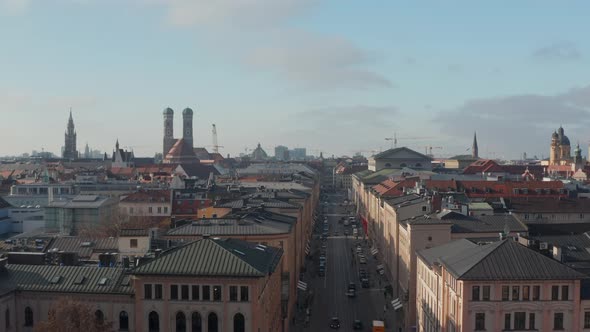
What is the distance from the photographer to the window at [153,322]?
54781 millimetres

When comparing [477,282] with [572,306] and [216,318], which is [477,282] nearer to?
[572,306]

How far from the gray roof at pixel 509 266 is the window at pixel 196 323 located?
70.1 ft

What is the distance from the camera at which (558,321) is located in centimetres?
5766

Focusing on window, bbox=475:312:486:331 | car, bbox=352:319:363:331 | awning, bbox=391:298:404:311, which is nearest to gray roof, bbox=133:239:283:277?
window, bbox=475:312:486:331

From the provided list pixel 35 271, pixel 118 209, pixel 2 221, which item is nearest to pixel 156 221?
pixel 118 209

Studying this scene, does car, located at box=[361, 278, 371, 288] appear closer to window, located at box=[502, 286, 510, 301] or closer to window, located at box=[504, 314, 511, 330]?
window, located at box=[504, 314, 511, 330]

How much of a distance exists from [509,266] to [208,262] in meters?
25.0

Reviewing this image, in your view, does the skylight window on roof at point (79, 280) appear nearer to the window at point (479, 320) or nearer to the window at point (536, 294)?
the window at point (479, 320)

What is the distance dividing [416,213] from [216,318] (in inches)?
2058

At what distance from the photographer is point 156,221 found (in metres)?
134

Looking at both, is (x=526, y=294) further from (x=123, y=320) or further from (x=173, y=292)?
(x=123, y=320)

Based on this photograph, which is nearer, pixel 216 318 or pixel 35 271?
pixel 216 318

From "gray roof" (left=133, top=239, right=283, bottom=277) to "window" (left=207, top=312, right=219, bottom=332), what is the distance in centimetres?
329

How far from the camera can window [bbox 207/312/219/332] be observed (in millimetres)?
54312
